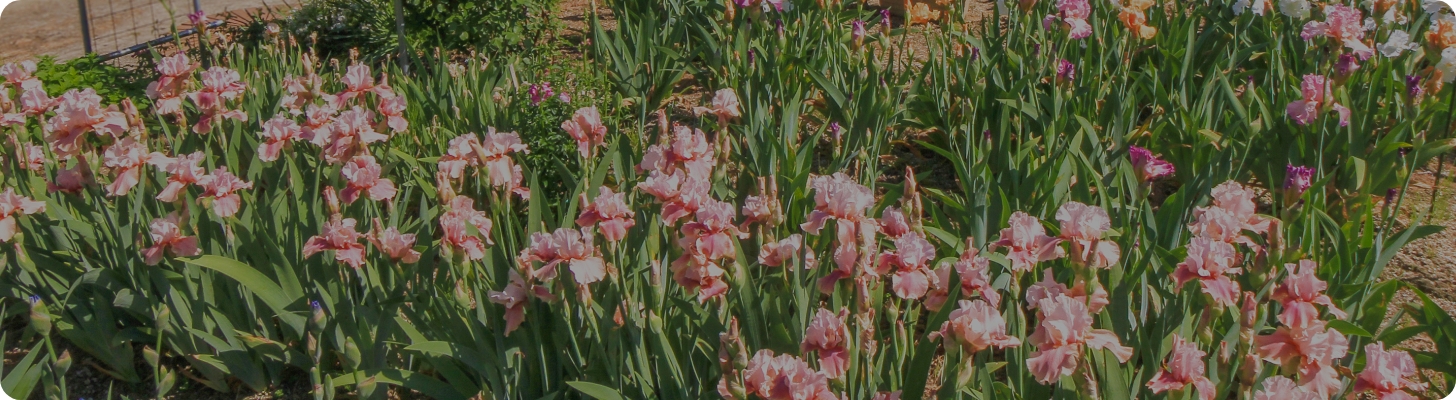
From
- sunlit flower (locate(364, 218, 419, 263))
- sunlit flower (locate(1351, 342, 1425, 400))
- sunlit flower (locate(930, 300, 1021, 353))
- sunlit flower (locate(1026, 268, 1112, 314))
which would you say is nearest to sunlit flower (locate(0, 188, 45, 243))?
sunlit flower (locate(364, 218, 419, 263))

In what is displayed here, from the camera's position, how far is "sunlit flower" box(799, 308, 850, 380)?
1.65 m

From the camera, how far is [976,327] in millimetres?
1612

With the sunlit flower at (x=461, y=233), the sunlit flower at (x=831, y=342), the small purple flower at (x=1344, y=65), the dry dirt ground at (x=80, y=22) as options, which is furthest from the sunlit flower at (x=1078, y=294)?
the dry dirt ground at (x=80, y=22)

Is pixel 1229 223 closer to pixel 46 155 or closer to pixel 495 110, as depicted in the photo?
pixel 495 110

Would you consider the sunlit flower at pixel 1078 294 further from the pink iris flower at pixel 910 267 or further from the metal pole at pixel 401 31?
the metal pole at pixel 401 31

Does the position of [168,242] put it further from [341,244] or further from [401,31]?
[401,31]

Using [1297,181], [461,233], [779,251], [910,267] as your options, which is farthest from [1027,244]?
[461,233]

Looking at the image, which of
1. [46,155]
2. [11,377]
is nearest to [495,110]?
[46,155]

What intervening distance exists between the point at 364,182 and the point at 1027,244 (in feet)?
4.66

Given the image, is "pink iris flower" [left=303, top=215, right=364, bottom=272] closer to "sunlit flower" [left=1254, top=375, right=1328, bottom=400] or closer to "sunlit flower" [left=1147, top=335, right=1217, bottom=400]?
"sunlit flower" [left=1147, top=335, right=1217, bottom=400]

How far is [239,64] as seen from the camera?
3957mm

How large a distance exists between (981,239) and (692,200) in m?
0.95

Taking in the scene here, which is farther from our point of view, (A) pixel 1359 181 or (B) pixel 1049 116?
(B) pixel 1049 116

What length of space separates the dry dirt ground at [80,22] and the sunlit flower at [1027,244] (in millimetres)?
5575
